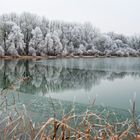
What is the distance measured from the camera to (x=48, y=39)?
5341 centimetres

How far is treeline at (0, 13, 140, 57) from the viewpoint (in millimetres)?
47781

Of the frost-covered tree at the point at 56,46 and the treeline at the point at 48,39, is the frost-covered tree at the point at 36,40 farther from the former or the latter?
the frost-covered tree at the point at 56,46

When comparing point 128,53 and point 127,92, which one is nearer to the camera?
point 127,92

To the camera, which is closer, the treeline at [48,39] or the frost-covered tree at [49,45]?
the treeline at [48,39]

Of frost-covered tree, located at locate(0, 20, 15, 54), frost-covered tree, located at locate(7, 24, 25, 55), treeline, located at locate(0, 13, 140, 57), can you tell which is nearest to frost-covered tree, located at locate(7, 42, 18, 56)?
treeline, located at locate(0, 13, 140, 57)

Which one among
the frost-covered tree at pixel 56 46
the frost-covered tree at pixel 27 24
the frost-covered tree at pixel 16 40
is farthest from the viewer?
the frost-covered tree at pixel 56 46

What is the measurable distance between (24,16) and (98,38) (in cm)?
2318

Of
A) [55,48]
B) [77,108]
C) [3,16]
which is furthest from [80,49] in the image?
[77,108]

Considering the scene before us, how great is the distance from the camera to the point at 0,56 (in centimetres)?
4184

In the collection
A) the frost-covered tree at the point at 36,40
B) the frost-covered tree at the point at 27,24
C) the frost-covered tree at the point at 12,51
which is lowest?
the frost-covered tree at the point at 12,51

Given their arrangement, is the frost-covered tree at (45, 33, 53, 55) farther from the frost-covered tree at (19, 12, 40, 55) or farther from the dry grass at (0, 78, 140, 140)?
the dry grass at (0, 78, 140, 140)

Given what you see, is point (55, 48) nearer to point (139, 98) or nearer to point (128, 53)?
point (128, 53)

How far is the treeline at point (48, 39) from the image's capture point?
47781 millimetres

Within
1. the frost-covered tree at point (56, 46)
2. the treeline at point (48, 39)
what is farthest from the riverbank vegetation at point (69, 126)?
the frost-covered tree at point (56, 46)
